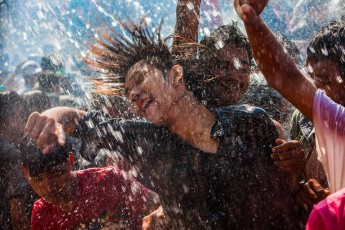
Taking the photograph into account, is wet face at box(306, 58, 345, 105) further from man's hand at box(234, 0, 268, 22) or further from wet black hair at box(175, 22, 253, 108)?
man's hand at box(234, 0, 268, 22)

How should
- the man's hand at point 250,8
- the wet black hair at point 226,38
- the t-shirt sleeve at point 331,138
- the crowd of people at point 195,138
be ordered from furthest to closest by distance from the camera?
the wet black hair at point 226,38, the crowd of people at point 195,138, the man's hand at point 250,8, the t-shirt sleeve at point 331,138

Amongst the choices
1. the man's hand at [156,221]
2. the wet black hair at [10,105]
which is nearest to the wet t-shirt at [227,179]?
the man's hand at [156,221]

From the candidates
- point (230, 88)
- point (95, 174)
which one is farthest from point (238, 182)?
point (95, 174)

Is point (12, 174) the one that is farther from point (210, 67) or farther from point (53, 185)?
point (210, 67)

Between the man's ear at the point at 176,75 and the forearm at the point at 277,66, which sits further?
the man's ear at the point at 176,75

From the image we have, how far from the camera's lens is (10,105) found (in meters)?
4.23

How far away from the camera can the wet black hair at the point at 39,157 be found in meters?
2.50

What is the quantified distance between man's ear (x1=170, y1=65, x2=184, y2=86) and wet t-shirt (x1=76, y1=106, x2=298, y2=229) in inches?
14.2

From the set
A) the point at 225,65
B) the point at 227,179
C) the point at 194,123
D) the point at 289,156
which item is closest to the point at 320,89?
the point at 289,156

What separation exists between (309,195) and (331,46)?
0.98 meters

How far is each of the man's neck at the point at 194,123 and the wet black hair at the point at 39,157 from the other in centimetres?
86

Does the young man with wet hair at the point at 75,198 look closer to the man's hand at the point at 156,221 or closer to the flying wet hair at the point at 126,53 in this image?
the man's hand at the point at 156,221

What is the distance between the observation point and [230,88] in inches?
113

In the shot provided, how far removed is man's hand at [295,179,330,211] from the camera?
6.28 feet
